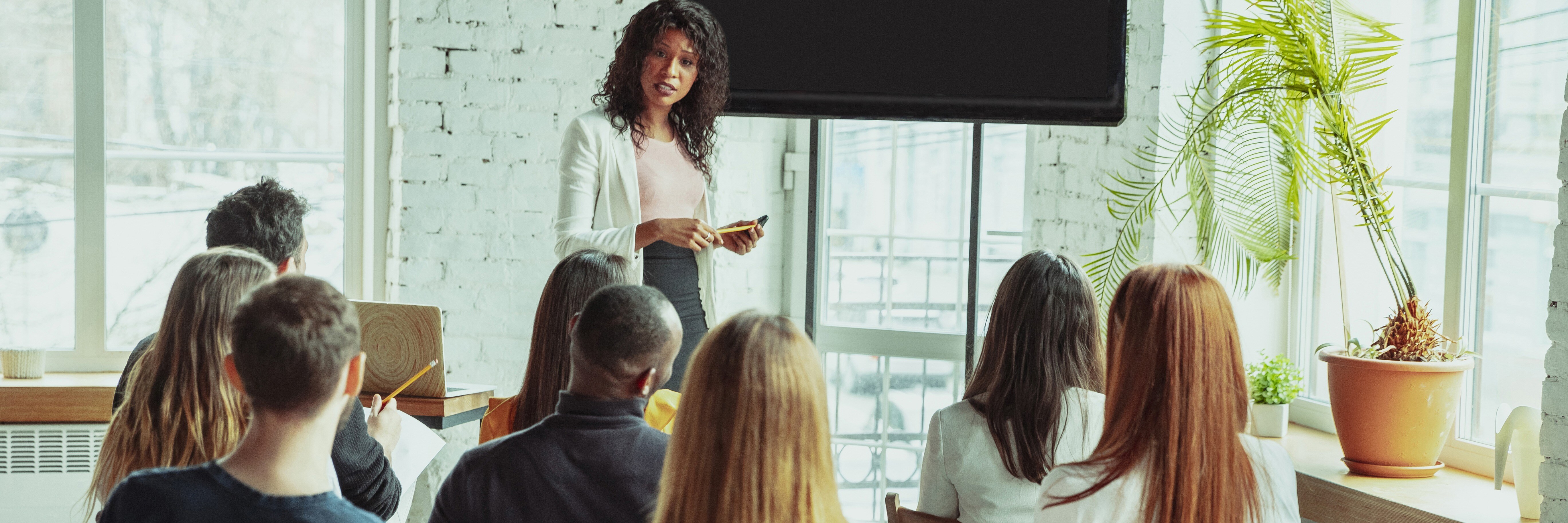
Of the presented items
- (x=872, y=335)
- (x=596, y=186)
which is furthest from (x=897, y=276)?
(x=596, y=186)

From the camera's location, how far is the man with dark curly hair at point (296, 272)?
4.90ft

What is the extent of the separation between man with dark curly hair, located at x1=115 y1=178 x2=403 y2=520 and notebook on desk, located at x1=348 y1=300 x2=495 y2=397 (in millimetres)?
159

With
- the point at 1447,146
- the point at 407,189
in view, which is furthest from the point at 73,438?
the point at 1447,146

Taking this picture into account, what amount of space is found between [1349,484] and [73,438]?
293 cm

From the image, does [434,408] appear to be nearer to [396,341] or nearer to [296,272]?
[396,341]

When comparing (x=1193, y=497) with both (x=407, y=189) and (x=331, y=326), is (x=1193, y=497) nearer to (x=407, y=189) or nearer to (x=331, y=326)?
(x=331, y=326)

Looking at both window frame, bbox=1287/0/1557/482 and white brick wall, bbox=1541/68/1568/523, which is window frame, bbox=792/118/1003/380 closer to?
window frame, bbox=1287/0/1557/482

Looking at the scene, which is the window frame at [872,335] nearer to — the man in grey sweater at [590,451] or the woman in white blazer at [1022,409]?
the woman in white blazer at [1022,409]

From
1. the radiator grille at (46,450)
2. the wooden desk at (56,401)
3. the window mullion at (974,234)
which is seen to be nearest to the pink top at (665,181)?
the window mullion at (974,234)

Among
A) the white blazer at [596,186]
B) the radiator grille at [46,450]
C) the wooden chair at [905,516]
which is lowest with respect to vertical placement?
the radiator grille at [46,450]

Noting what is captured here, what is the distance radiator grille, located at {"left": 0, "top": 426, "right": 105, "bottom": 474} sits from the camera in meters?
2.73

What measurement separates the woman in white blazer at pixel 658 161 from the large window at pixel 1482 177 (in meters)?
1.41

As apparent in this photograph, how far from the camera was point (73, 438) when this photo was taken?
2.75m

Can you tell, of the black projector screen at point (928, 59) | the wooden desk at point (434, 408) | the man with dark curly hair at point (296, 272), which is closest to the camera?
the man with dark curly hair at point (296, 272)
